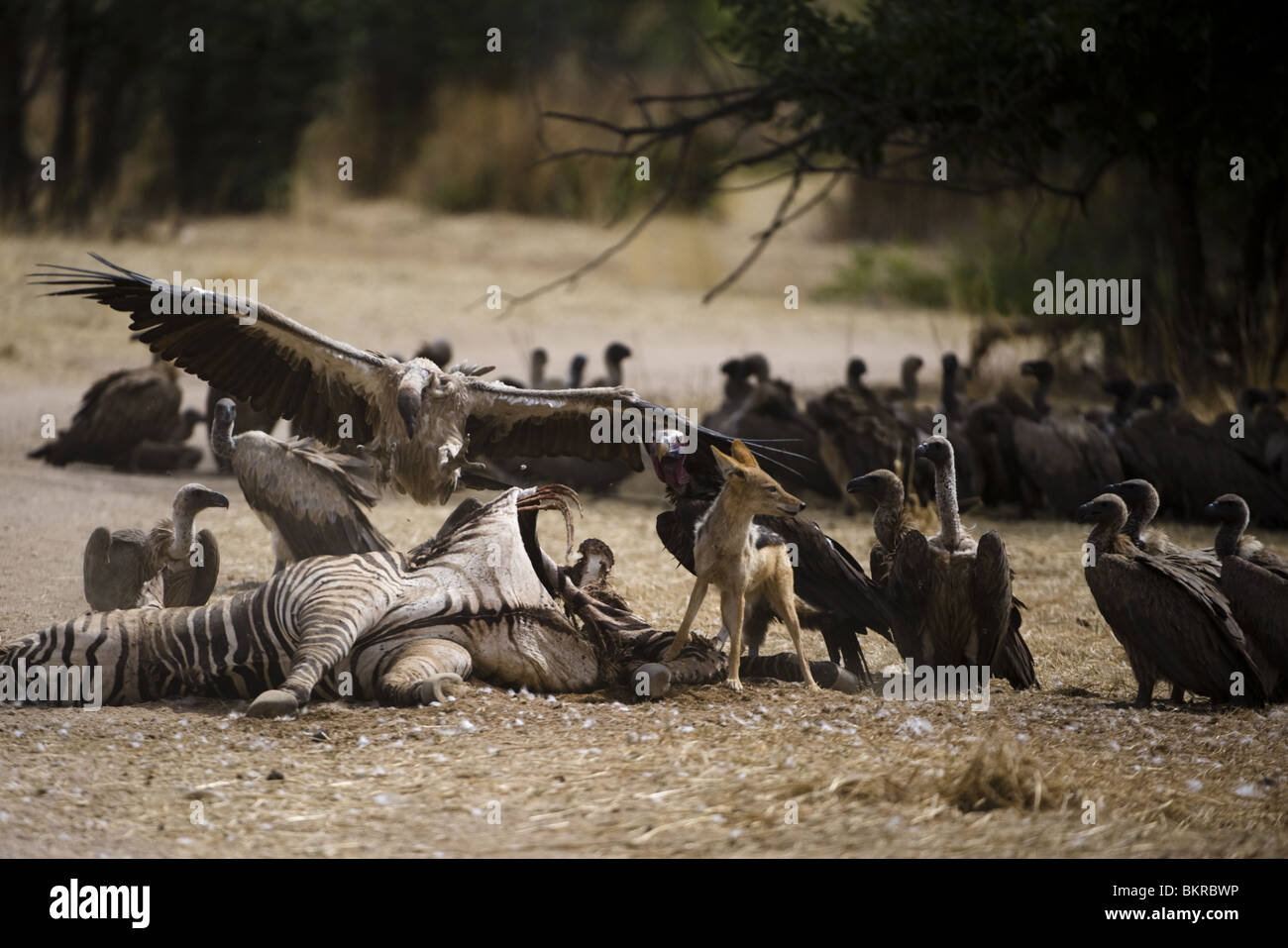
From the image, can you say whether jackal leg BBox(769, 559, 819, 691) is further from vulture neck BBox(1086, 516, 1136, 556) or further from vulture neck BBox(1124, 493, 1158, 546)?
vulture neck BBox(1124, 493, 1158, 546)

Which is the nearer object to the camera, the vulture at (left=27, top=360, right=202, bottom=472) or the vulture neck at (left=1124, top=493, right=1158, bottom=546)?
the vulture neck at (left=1124, top=493, right=1158, bottom=546)

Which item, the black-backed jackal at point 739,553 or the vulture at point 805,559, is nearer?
the black-backed jackal at point 739,553

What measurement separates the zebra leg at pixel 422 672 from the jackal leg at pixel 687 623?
0.77m

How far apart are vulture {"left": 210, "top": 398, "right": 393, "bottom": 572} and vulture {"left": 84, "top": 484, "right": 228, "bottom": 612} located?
0.74ft

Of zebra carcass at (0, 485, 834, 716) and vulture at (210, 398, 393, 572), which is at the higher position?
vulture at (210, 398, 393, 572)

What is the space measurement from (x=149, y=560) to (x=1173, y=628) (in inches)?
159

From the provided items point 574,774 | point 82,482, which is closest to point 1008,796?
point 574,774

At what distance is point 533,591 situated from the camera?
602 centimetres

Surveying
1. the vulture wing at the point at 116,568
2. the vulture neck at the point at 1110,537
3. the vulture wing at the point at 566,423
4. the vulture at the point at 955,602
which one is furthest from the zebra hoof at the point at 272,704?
the vulture neck at the point at 1110,537

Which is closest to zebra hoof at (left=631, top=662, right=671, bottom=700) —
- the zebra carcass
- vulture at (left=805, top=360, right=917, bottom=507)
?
the zebra carcass

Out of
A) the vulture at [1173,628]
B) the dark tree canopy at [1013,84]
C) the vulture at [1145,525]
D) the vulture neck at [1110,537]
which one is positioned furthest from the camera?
the dark tree canopy at [1013,84]

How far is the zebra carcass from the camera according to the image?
18.2 ft

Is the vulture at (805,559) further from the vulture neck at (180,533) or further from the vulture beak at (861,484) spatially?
the vulture neck at (180,533)

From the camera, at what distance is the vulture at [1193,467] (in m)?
10.1
